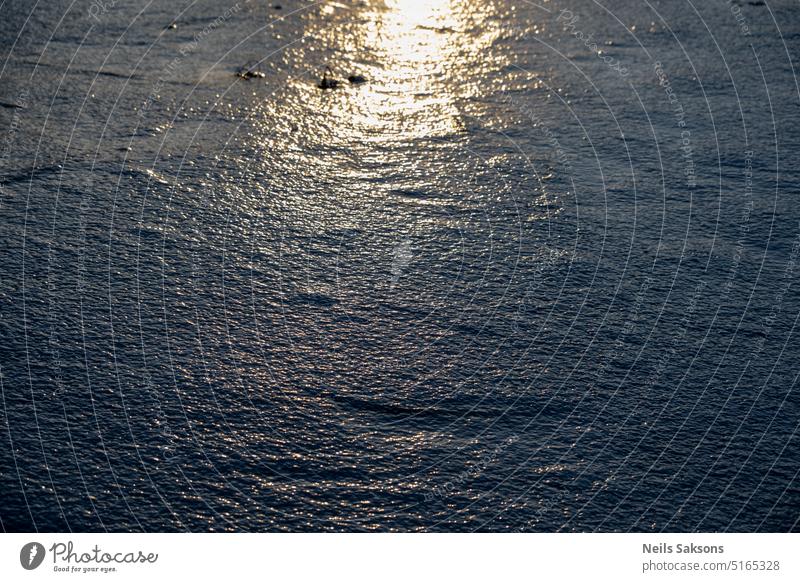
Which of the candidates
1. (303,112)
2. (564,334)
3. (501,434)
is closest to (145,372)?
(501,434)

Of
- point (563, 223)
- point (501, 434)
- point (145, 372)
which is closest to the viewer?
point (501, 434)

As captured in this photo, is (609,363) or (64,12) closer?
(609,363)

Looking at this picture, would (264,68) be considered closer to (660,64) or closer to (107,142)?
(107,142)
